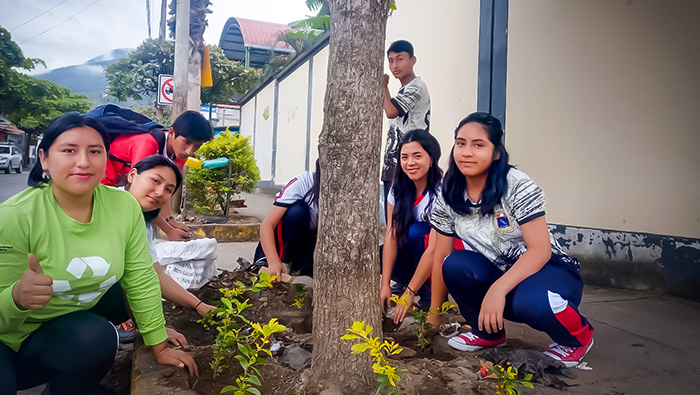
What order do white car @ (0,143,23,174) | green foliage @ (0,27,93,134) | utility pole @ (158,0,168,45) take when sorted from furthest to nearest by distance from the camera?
green foliage @ (0,27,93,134) < white car @ (0,143,23,174) < utility pole @ (158,0,168,45)

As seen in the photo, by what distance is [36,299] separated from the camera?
4.44 feet

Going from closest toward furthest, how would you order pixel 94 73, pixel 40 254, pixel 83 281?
pixel 40 254
pixel 83 281
pixel 94 73

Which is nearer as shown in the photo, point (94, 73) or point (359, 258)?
point (359, 258)

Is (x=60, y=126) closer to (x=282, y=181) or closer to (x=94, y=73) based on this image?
(x=282, y=181)

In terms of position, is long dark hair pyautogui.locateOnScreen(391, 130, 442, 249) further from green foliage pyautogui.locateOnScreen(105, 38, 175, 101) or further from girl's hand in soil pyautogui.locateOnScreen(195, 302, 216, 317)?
green foliage pyautogui.locateOnScreen(105, 38, 175, 101)

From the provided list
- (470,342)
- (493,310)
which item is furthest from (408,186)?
(493,310)

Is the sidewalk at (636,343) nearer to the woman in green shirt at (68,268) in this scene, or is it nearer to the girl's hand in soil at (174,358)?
the girl's hand in soil at (174,358)

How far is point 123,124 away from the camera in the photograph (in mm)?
2740

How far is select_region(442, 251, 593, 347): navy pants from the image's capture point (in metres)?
1.93

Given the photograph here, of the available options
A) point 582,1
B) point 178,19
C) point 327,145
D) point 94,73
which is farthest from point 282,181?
point 94,73

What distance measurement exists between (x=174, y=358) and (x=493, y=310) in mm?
1279

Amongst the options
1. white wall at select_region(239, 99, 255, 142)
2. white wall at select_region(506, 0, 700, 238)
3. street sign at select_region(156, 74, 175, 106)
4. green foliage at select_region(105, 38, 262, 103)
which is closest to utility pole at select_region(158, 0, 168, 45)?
green foliage at select_region(105, 38, 262, 103)

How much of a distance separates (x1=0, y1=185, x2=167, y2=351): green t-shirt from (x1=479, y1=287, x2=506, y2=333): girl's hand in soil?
1297mm

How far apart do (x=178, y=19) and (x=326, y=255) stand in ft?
21.7
